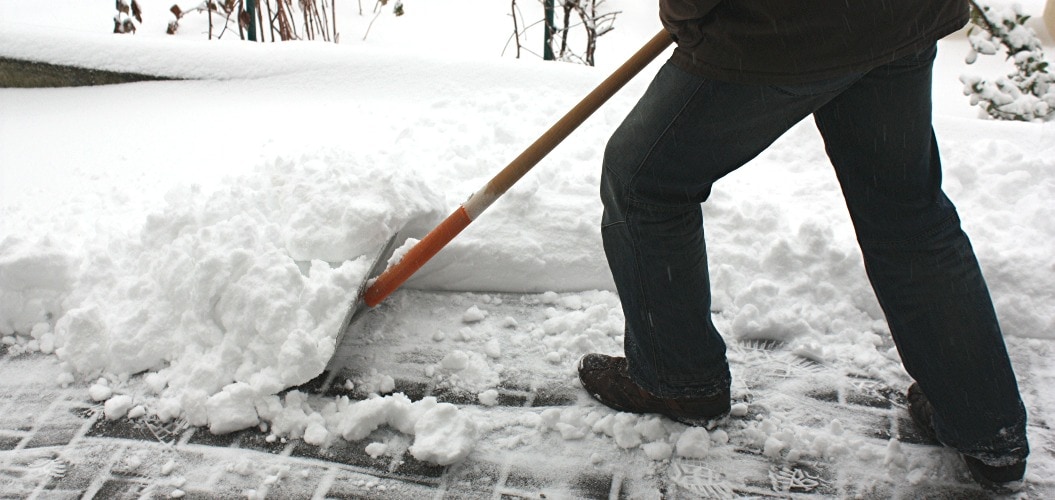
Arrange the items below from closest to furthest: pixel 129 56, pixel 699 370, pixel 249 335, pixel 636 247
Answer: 1. pixel 636 247
2. pixel 699 370
3. pixel 249 335
4. pixel 129 56

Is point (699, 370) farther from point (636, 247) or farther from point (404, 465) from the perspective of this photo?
point (404, 465)

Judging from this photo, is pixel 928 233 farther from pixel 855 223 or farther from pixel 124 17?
pixel 124 17

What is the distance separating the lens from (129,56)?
11.9 ft

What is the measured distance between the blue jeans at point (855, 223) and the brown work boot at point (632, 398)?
0.21 ft

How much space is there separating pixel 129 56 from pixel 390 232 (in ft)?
6.59

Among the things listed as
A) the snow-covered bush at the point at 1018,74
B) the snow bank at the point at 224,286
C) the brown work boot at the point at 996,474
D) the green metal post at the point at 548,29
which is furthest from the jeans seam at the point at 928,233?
the green metal post at the point at 548,29

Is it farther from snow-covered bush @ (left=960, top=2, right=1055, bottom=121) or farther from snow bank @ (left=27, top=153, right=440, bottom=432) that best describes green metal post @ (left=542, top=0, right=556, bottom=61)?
snow bank @ (left=27, top=153, right=440, bottom=432)

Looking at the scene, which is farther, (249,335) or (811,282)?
(811,282)

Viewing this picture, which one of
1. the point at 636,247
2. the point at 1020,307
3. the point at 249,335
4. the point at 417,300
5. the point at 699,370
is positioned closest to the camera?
the point at 636,247

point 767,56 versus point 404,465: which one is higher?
point 767,56

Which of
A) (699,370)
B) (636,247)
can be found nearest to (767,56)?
(636,247)

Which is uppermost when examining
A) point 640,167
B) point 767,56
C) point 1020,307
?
point 767,56

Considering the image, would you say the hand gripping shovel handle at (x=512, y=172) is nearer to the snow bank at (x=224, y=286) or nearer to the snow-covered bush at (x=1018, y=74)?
the snow bank at (x=224, y=286)

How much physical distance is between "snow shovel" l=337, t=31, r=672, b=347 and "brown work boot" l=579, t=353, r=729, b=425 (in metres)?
0.46
